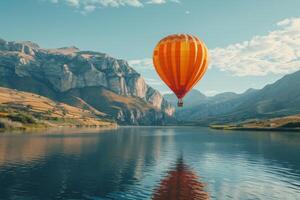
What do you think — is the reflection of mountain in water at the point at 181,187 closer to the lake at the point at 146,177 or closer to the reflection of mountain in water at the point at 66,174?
Result: the lake at the point at 146,177

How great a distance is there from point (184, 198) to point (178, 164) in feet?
144

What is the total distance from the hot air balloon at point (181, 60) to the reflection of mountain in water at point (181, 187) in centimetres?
1787

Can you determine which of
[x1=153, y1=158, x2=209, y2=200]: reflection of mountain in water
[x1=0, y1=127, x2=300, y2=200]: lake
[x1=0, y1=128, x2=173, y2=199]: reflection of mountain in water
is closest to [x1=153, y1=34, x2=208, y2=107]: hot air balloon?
[x1=153, y1=158, x2=209, y2=200]: reflection of mountain in water

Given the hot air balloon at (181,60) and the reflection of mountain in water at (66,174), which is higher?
the hot air balloon at (181,60)

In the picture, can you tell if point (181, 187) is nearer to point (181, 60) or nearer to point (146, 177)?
point (146, 177)

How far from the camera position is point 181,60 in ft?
278

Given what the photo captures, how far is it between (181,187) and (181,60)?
31.7m

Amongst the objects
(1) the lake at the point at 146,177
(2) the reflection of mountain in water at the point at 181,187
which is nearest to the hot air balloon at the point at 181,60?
(2) the reflection of mountain in water at the point at 181,187

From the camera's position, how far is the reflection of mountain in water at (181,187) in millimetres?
61750

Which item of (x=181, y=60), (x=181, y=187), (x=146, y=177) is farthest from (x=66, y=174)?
(x=181, y=60)

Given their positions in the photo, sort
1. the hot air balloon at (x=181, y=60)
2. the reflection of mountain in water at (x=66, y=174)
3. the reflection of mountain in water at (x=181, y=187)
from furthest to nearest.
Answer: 1. the hot air balloon at (x=181, y=60)
2. the reflection of mountain in water at (x=66, y=174)
3. the reflection of mountain in water at (x=181, y=187)

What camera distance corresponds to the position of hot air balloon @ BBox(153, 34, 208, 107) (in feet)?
279

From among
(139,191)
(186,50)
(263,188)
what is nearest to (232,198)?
(263,188)

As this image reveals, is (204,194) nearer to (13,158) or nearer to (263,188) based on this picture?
(263,188)
